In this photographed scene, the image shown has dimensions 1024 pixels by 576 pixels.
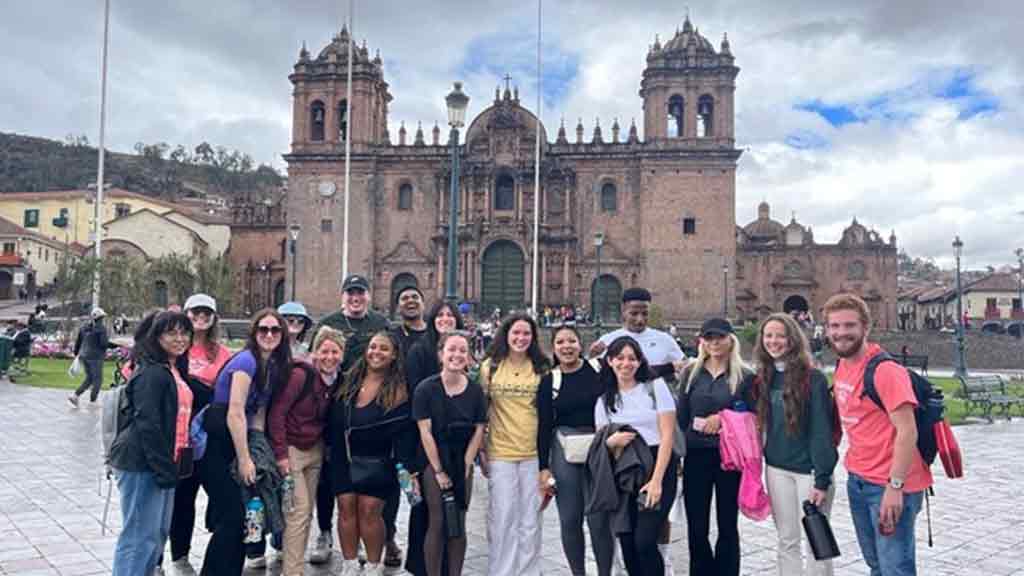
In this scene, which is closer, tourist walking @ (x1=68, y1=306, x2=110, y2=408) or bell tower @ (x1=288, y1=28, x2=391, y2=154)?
tourist walking @ (x1=68, y1=306, x2=110, y2=408)

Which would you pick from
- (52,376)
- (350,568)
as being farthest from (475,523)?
(52,376)

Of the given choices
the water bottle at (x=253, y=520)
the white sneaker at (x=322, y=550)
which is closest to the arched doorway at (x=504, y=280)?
the white sneaker at (x=322, y=550)

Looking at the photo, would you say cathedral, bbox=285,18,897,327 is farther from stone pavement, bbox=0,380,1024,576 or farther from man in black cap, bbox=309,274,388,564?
man in black cap, bbox=309,274,388,564

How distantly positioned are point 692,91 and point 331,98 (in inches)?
746

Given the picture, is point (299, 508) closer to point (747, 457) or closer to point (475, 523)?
point (475, 523)

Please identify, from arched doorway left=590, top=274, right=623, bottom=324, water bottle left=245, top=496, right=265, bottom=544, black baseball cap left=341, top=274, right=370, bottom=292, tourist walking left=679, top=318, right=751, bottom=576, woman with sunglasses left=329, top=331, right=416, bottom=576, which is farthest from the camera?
arched doorway left=590, top=274, right=623, bottom=324

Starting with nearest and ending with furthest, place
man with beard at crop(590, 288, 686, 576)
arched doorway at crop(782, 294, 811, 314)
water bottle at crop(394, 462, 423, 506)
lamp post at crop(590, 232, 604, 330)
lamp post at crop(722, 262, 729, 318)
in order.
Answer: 1. water bottle at crop(394, 462, 423, 506)
2. man with beard at crop(590, 288, 686, 576)
3. lamp post at crop(590, 232, 604, 330)
4. lamp post at crop(722, 262, 729, 318)
5. arched doorway at crop(782, 294, 811, 314)

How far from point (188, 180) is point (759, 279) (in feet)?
256

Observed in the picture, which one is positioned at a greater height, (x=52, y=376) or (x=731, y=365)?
(x=731, y=365)

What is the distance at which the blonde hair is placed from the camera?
15.7 feet

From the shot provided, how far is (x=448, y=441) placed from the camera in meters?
4.86

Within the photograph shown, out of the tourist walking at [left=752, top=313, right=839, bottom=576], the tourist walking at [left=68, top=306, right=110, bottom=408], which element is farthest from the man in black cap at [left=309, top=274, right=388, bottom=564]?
the tourist walking at [left=68, top=306, right=110, bottom=408]

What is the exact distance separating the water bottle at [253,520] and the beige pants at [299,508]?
0.30 meters

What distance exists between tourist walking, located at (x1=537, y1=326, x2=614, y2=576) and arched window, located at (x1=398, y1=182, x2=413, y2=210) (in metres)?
35.3
